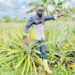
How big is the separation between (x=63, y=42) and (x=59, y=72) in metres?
1.13

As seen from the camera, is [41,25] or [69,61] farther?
[69,61]

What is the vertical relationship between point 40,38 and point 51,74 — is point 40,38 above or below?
above

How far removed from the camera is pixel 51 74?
2426 mm

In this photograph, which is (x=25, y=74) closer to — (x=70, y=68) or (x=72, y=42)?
(x=70, y=68)

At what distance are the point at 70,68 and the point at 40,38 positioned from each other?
3.30 feet

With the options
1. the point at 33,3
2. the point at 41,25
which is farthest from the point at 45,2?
the point at 41,25

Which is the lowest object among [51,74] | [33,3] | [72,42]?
[51,74]

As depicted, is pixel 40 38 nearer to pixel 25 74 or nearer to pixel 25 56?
pixel 25 56

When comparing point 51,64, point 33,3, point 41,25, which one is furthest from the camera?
point 33,3

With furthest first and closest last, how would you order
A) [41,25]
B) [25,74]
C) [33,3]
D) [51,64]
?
[33,3]
[51,64]
[41,25]
[25,74]

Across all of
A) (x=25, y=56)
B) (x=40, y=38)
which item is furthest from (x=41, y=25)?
(x=25, y=56)

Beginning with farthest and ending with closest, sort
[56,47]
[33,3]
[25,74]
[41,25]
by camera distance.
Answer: [33,3] → [56,47] → [41,25] → [25,74]

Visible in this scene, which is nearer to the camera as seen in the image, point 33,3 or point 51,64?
point 51,64

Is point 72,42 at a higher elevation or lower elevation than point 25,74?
higher
